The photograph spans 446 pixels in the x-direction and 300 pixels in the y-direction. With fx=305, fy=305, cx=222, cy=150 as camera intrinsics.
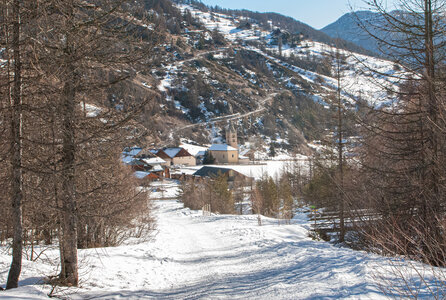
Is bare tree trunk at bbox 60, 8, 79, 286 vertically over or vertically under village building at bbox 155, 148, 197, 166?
under

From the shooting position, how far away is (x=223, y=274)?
7.28 m

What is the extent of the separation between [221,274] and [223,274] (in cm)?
5

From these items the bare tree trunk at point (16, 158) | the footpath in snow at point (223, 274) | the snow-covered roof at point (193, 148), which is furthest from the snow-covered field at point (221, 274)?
the snow-covered roof at point (193, 148)

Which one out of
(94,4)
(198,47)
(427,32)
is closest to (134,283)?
(94,4)

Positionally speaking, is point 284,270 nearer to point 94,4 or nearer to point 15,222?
point 15,222

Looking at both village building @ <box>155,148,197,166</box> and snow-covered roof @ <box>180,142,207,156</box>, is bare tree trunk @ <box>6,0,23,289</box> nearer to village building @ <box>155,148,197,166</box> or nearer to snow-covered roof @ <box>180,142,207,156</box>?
village building @ <box>155,148,197,166</box>

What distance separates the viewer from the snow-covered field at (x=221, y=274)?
5.05 metres

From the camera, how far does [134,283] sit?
6.79 metres

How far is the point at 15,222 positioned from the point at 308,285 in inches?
196

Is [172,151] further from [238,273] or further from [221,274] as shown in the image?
[238,273]

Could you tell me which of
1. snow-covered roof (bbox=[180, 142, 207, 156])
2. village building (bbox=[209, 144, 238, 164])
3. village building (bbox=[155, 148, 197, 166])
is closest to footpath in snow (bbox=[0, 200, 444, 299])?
village building (bbox=[155, 148, 197, 166])

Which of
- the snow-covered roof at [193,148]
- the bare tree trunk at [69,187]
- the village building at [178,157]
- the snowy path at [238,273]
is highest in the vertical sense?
the snow-covered roof at [193,148]

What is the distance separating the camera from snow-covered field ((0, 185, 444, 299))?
199 inches

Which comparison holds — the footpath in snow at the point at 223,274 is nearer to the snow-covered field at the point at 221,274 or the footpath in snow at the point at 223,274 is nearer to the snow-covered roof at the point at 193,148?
the snow-covered field at the point at 221,274
